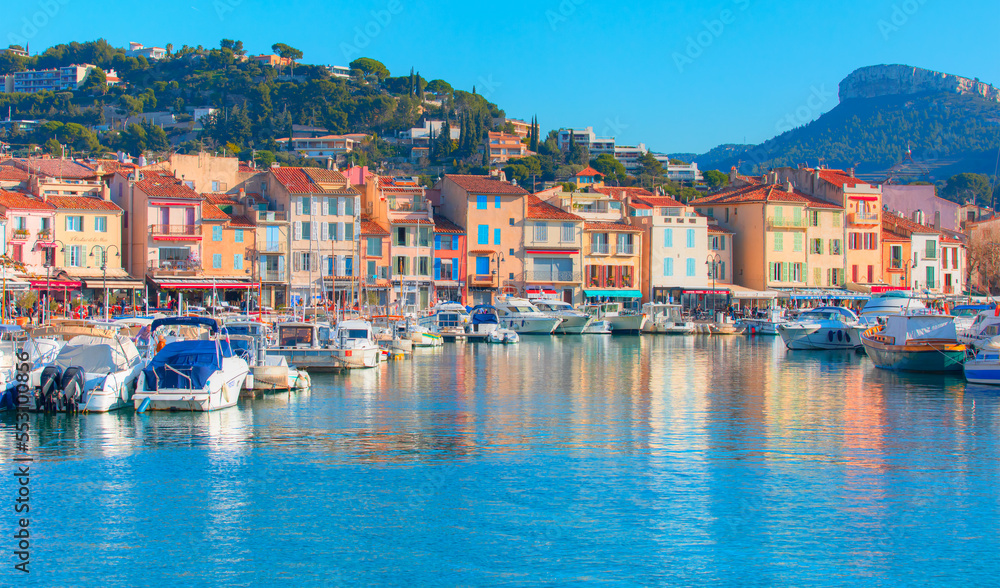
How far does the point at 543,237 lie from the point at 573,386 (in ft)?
130

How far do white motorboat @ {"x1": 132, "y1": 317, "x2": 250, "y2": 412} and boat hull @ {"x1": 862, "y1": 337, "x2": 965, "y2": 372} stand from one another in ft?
91.3

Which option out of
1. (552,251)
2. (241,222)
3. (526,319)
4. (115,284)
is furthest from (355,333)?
A: (552,251)

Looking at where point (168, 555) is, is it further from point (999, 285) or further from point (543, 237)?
point (999, 285)

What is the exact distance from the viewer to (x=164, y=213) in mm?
64625

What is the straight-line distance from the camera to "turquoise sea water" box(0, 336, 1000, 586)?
637 inches

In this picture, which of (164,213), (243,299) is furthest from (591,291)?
(164,213)

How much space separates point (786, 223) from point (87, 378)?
61805mm

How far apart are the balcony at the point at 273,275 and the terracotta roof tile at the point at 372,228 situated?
21.4 feet

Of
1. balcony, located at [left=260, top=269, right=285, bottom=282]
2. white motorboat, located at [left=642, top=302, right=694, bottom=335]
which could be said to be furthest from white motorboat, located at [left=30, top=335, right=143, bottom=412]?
white motorboat, located at [left=642, top=302, right=694, bottom=335]

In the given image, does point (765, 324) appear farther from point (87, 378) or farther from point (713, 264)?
point (87, 378)

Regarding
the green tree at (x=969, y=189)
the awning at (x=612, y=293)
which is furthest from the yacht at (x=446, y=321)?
the green tree at (x=969, y=189)

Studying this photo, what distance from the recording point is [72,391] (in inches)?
1113

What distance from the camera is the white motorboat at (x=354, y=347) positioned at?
41125mm

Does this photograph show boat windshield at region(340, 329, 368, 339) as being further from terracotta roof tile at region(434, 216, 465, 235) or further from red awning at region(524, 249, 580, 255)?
red awning at region(524, 249, 580, 255)
